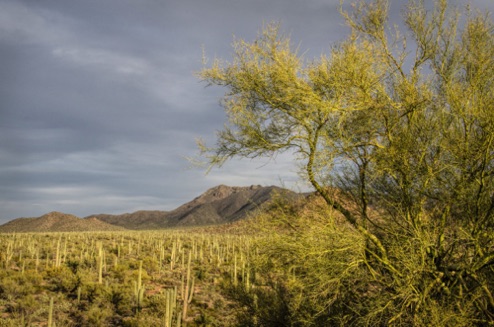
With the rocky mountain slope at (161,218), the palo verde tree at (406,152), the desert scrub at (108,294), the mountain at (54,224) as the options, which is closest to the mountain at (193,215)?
the rocky mountain slope at (161,218)

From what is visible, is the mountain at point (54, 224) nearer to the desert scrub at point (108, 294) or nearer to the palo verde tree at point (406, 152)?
the desert scrub at point (108, 294)

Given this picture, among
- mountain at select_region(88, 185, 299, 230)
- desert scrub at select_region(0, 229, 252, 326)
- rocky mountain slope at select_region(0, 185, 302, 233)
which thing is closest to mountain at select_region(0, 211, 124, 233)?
rocky mountain slope at select_region(0, 185, 302, 233)

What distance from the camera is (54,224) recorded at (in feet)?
270

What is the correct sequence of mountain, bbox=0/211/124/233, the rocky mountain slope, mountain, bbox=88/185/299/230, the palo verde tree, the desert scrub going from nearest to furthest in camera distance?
the palo verde tree → the desert scrub → mountain, bbox=0/211/124/233 → the rocky mountain slope → mountain, bbox=88/185/299/230

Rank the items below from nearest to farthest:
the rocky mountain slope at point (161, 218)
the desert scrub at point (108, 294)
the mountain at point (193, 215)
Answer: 1. the desert scrub at point (108, 294)
2. the rocky mountain slope at point (161, 218)
3. the mountain at point (193, 215)

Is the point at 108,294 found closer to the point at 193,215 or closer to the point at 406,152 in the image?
the point at 406,152

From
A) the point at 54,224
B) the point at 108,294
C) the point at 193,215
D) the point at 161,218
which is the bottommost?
the point at 108,294

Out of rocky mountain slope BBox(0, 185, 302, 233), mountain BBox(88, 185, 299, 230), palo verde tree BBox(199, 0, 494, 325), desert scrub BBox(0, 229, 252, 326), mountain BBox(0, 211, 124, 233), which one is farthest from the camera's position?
mountain BBox(88, 185, 299, 230)

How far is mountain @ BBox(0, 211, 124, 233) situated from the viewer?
77812 millimetres

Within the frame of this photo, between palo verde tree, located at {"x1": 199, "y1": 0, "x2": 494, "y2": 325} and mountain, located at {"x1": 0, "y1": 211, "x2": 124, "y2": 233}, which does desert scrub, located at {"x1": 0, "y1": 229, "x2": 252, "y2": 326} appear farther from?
mountain, located at {"x1": 0, "y1": 211, "x2": 124, "y2": 233}

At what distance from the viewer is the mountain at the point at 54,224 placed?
77.8m

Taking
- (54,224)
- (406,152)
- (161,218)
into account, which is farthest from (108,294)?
(161,218)

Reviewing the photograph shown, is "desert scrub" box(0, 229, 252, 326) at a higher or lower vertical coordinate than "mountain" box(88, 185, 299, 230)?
lower

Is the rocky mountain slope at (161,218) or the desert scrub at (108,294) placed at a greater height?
the rocky mountain slope at (161,218)
